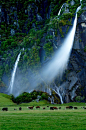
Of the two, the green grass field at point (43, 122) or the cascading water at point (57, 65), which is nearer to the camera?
the green grass field at point (43, 122)

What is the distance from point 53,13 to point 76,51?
31869 mm

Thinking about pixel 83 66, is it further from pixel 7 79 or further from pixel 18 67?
pixel 7 79

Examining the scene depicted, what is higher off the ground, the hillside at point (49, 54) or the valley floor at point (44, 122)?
the hillside at point (49, 54)

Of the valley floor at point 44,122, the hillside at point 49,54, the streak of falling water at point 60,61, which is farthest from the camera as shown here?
the streak of falling water at point 60,61

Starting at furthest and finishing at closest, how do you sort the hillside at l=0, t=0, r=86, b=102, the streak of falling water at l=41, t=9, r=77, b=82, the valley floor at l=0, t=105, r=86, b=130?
the streak of falling water at l=41, t=9, r=77, b=82 < the hillside at l=0, t=0, r=86, b=102 < the valley floor at l=0, t=105, r=86, b=130

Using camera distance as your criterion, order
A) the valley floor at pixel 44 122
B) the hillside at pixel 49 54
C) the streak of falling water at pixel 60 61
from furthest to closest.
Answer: the streak of falling water at pixel 60 61
the hillside at pixel 49 54
the valley floor at pixel 44 122

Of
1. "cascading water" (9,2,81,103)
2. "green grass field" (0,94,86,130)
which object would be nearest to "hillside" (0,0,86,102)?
"cascading water" (9,2,81,103)

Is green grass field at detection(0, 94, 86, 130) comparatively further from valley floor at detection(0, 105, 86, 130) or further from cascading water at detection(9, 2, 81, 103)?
cascading water at detection(9, 2, 81, 103)

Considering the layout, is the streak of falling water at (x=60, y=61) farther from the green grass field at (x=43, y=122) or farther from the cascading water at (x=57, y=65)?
the green grass field at (x=43, y=122)

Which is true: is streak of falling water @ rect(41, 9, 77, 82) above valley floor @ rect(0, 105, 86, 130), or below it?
above

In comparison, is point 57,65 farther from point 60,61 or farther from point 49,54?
point 49,54

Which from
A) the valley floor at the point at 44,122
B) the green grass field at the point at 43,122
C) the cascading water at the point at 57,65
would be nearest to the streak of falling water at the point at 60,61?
the cascading water at the point at 57,65

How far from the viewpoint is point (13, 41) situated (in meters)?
90.4

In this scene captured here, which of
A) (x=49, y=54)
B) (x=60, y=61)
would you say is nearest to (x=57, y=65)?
(x=60, y=61)
